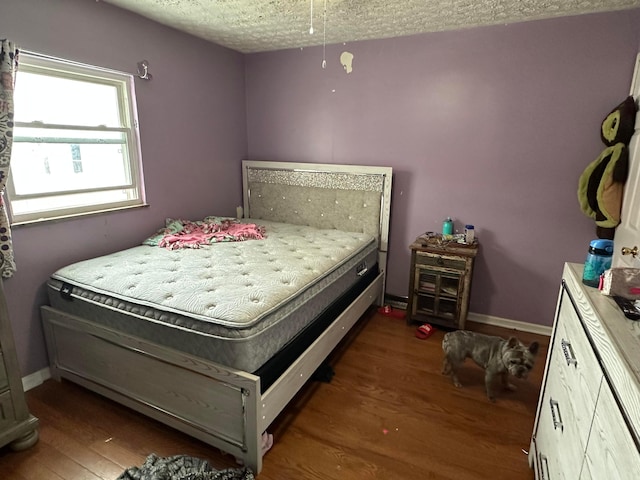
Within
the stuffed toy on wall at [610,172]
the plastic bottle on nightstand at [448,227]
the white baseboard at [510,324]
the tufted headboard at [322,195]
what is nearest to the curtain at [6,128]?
the tufted headboard at [322,195]

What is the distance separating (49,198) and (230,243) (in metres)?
1.13

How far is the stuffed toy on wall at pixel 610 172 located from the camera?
2141 millimetres

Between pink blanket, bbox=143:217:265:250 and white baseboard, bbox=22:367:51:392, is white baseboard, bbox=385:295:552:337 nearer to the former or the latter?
pink blanket, bbox=143:217:265:250

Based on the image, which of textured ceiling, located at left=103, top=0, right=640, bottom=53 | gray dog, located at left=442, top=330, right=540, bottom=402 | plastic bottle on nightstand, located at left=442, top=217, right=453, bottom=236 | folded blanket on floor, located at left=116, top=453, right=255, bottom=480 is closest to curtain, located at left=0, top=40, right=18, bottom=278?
textured ceiling, located at left=103, top=0, right=640, bottom=53

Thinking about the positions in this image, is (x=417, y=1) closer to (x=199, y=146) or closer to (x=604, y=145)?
(x=604, y=145)

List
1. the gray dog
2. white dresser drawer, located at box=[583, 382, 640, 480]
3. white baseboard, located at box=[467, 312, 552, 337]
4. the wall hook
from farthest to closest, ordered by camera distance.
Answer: white baseboard, located at box=[467, 312, 552, 337], the wall hook, the gray dog, white dresser drawer, located at box=[583, 382, 640, 480]

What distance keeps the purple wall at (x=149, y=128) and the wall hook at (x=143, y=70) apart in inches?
1.3

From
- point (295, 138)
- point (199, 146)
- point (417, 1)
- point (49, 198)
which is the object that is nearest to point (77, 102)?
point (49, 198)

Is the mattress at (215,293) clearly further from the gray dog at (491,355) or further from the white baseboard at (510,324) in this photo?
the white baseboard at (510,324)

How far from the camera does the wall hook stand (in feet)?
8.29

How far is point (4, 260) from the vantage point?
6.01 feet

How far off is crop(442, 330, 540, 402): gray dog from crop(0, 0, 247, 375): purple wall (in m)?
2.31

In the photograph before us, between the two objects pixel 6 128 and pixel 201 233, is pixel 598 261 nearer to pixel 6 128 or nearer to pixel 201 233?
pixel 201 233

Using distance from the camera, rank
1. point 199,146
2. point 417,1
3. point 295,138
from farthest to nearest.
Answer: point 295,138 < point 199,146 < point 417,1
